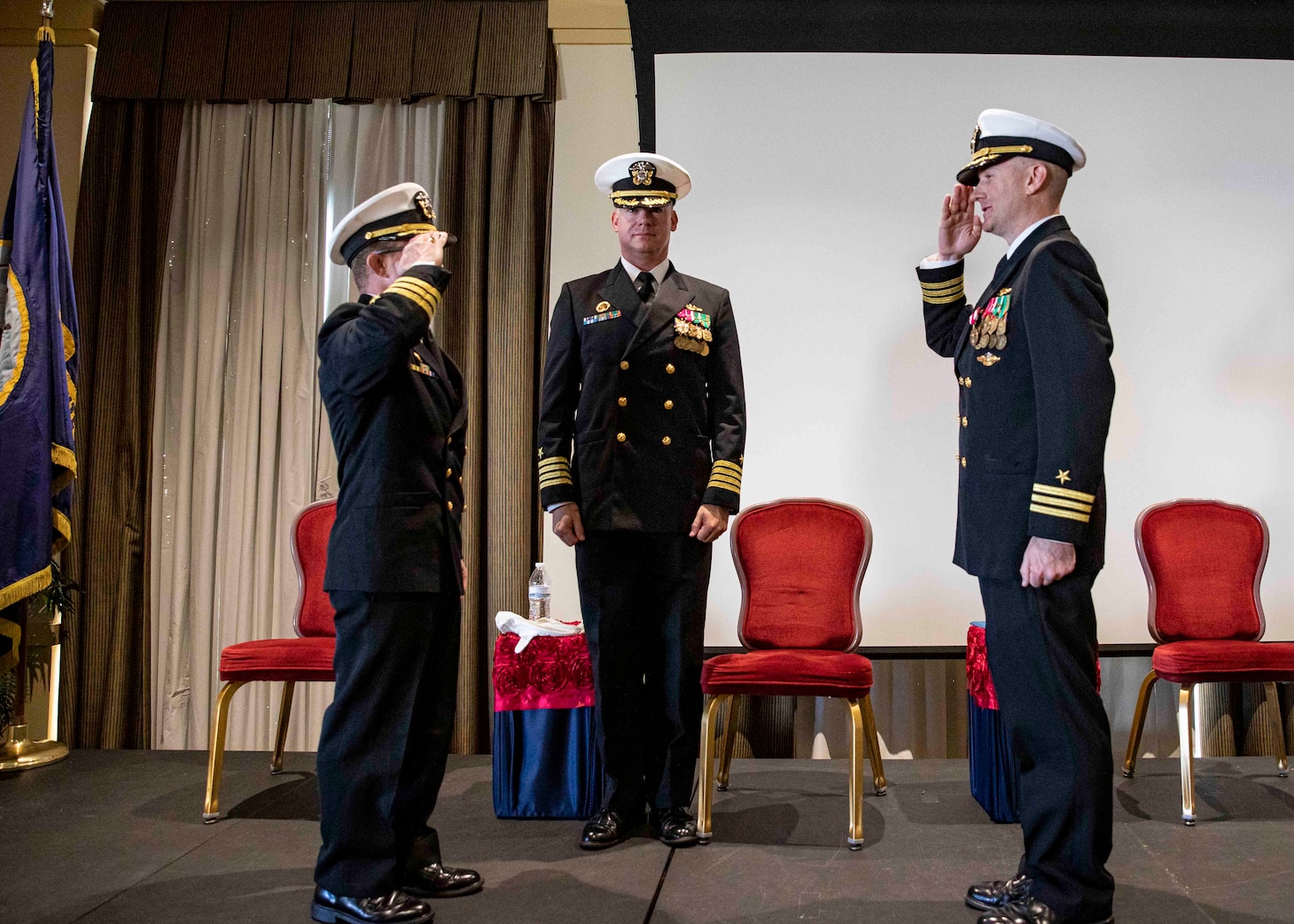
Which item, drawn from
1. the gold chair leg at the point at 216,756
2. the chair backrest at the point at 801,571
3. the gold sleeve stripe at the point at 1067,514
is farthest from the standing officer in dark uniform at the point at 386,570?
the chair backrest at the point at 801,571

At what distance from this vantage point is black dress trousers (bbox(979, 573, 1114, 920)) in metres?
1.85

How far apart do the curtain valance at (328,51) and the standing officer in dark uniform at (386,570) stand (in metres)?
2.12

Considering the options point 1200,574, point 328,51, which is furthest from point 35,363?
point 1200,574

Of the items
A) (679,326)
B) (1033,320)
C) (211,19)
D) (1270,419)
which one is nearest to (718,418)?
(679,326)

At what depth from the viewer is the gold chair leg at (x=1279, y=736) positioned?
328 centimetres

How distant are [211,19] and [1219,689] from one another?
15.5 ft

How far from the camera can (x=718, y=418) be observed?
8.84 feet

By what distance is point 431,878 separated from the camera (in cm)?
216

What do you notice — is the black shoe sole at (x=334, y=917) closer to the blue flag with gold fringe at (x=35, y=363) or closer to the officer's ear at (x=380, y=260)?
the officer's ear at (x=380, y=260)

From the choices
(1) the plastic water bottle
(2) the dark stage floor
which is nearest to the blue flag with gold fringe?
(2) the dark stage floor

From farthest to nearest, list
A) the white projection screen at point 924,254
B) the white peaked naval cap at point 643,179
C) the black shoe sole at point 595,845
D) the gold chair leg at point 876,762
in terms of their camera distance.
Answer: the white projection screen at point 924,254, the gold chair leg at point 876,762, the white peaked naval cap at point 643,179, the black shoe sole at point 595,845

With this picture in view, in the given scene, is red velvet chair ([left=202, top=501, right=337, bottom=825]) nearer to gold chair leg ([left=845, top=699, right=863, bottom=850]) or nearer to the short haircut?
the short haircut

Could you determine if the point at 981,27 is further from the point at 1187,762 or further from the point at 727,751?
the point at 727,751

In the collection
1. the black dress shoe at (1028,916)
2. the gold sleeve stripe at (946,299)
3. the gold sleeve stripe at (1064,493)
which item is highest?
the gold sleeve stripe at (946,299)
